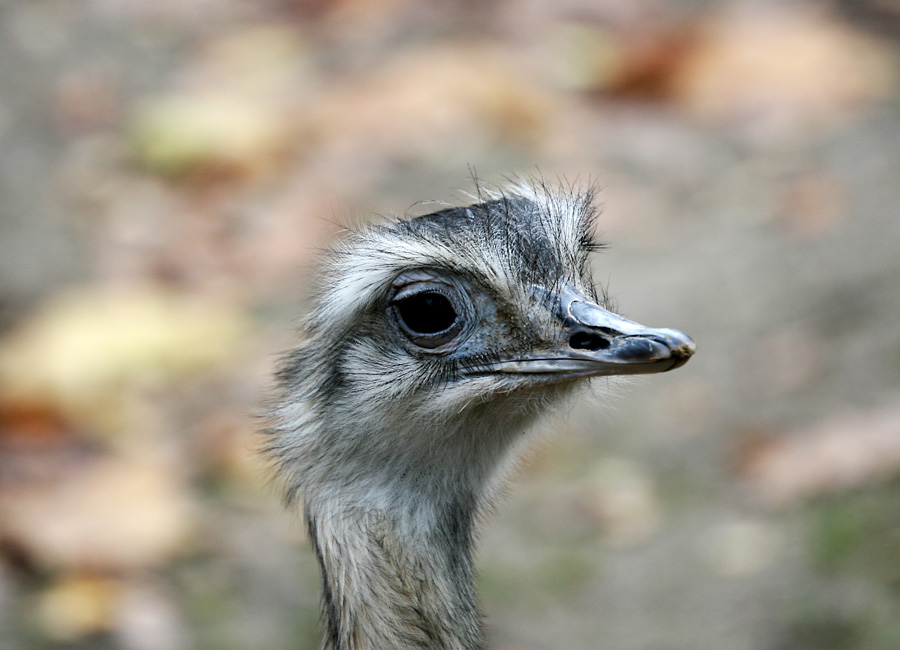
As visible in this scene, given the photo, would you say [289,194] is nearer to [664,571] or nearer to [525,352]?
[664,571]

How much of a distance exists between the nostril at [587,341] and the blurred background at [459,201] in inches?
14.6

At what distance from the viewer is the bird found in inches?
91.2

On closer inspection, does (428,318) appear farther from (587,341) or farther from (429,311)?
(587,341)

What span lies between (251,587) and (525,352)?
1815mm

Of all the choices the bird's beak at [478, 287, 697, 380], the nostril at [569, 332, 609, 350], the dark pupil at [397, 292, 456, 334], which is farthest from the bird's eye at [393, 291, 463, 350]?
the nostril at [569, 332, 609, 350]

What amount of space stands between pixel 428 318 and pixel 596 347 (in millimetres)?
344

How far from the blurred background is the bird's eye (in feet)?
1.35

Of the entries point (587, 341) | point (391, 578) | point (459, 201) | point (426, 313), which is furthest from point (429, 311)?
point (459, 201)

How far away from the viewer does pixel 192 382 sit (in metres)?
4.84

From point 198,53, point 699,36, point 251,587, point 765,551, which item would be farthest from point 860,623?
point 198,53

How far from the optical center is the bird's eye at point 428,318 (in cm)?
237

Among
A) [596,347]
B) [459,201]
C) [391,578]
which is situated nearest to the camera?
[596,347]

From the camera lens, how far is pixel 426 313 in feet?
7.88

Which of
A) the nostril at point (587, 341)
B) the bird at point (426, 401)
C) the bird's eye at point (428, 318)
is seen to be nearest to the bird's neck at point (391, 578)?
the bird at point (426, 401)
